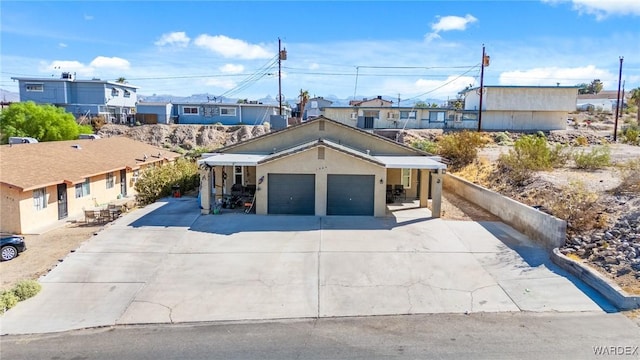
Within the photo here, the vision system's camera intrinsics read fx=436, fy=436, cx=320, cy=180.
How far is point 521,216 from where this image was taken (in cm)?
1858

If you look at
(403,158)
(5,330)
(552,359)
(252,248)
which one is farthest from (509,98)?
(5,330)

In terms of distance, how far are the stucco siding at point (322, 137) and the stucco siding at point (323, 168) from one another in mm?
3450

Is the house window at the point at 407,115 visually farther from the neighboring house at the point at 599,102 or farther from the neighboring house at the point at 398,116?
the neighboring house at the point at 599,102

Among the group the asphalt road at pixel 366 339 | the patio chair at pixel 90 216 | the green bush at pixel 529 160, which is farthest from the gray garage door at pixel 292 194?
the green bush at pixel 529 160

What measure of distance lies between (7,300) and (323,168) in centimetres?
1310

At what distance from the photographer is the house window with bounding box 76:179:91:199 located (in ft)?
89.4

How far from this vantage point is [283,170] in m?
21.1

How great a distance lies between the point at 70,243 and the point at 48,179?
583cm

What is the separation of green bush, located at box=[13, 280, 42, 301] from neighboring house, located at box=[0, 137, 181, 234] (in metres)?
10.6

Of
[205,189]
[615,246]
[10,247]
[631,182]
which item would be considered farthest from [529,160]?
[10,247]

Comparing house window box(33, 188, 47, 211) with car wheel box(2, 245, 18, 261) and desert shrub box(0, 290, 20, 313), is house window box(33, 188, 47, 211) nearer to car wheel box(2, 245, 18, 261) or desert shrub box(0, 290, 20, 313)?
car wheel box(2, 245, 18, 261)

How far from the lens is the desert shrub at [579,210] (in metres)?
15.8

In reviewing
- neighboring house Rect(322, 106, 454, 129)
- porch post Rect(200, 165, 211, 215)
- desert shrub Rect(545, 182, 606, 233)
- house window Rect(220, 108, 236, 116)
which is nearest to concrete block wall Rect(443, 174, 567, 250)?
desert shrub Rect(545, 182, 606, 233)

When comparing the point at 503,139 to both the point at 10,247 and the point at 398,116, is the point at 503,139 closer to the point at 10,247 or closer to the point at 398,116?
the point at 398,116
